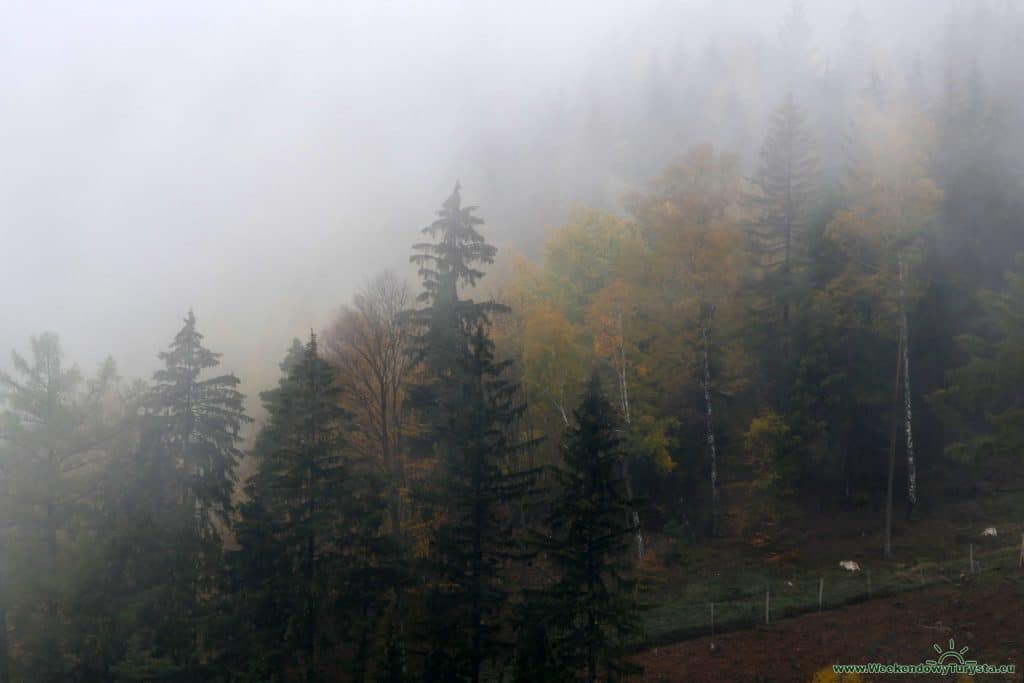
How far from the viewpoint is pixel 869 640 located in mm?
20500

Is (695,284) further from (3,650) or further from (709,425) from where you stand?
(3,650)

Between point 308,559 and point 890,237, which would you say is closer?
point 308,559

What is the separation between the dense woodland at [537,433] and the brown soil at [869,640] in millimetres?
2430

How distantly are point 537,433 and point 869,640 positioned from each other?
17.2 m

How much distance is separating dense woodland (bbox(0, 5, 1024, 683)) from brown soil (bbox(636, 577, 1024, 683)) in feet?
7.97

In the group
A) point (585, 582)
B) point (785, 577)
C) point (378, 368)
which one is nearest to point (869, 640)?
point (785, 577)

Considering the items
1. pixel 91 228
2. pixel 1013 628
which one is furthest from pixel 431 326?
pixel 91 228

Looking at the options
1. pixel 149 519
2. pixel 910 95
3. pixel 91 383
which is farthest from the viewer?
pixel 910 95

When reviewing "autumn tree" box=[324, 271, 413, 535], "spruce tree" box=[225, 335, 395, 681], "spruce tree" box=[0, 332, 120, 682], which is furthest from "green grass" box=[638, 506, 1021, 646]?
"spruce tree" box=[0, 332, 120, 682]

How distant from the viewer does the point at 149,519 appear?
2111 centimetres

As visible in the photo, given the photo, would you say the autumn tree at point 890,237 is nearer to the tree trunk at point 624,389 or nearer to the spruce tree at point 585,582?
the tree trunk at point 624,389

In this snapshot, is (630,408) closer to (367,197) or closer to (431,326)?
(431,326)

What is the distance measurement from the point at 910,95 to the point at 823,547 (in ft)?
135

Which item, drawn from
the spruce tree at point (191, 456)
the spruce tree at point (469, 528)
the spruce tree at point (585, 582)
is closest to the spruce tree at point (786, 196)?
the spruce tree at point (469, 528)
